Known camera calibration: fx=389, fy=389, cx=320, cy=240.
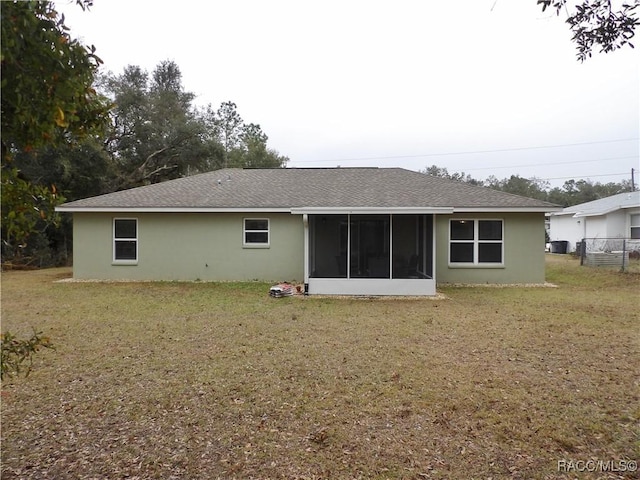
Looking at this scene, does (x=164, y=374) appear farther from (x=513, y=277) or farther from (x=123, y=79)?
(x=123, y=79)

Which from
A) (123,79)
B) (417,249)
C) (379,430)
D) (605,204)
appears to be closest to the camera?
(379,430)

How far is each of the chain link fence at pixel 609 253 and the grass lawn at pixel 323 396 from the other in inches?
403

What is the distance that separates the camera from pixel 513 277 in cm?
1276

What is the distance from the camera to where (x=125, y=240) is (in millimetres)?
13500

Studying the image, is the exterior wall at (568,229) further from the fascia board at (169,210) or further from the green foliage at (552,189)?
the fascia board at (169,210)

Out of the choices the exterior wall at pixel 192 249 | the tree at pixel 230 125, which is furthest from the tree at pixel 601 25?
the tree at pixel 230 125

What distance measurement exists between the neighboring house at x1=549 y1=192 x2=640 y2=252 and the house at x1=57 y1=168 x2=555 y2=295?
346 inches

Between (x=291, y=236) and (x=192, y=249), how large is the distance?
344 cm

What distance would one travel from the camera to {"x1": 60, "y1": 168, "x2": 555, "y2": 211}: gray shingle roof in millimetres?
12672

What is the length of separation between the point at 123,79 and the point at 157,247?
75.9 ft

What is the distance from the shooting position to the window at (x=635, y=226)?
2078 cm

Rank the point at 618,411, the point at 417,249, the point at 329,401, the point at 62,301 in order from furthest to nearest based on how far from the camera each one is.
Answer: the point at 417,249 < the point at 62,301 < the point at 329,401 < the point at 618,411

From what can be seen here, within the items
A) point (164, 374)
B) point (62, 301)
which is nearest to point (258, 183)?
point (62, 301)

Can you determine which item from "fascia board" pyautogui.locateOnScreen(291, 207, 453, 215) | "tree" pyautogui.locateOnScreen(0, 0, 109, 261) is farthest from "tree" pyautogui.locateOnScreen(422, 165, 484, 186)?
"tree" pyautogui.locateOnScreen(0, 0, 109, 261)
